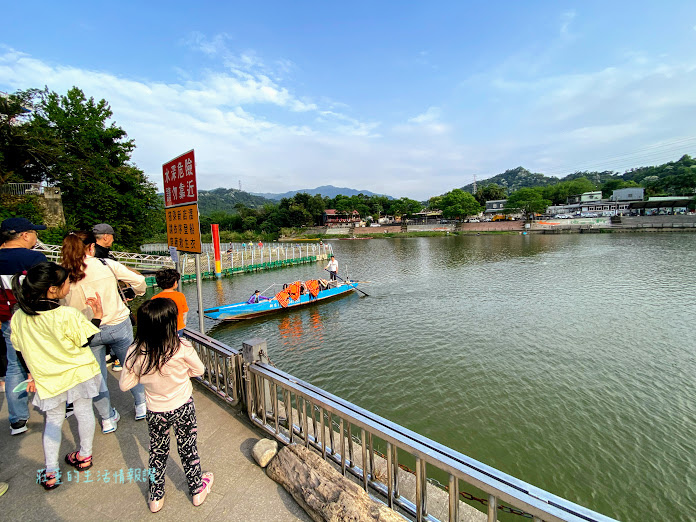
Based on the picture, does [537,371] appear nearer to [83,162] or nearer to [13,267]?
[13,267]

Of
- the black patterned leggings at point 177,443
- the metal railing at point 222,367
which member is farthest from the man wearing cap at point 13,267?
the black patterned leggings at point 177,443

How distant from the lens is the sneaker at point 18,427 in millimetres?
3771

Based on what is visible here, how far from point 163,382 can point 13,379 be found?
241 centimetres

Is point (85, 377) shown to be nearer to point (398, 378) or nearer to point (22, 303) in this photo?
point (22, 303)

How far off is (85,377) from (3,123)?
25.1m

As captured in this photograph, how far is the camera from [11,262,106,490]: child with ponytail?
2732 millimetres

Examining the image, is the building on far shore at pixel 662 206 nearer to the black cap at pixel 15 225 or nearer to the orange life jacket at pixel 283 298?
the orange life jacket at pixel 283 298

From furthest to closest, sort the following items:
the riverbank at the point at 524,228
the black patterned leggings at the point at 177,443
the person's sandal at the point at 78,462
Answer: the riverbank at the point at 524,228, the person's sandal at the point at 78,462, the black patterned leggings at the point at 177,443

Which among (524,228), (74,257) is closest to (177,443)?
(74,257)

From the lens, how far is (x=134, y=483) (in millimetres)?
3125

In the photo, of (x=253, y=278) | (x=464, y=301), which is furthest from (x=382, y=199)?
(x=464, y=301)

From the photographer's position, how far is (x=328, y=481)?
2.64 meters

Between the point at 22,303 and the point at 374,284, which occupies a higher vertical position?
the point at 22,303

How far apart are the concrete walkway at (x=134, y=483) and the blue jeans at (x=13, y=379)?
1.10ft
